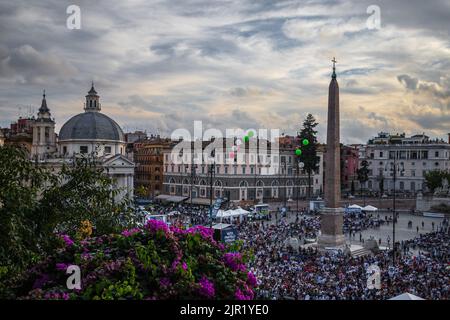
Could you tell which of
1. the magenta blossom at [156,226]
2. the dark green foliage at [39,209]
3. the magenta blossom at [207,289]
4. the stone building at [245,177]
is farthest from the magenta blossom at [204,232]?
the stone building at [245,177]

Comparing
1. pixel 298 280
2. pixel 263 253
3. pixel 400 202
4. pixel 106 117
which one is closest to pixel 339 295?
pixel 298 280

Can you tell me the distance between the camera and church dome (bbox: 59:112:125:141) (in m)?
62.9

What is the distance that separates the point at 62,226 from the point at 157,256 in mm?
6895

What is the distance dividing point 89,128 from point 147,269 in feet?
191

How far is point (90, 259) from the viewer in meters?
7.63

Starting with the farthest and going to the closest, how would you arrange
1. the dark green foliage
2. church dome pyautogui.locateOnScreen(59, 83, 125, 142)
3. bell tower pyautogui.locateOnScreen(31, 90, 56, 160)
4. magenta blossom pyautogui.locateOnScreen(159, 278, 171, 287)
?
bell tower pyautogui.locateOnScreen(31, 90, 56, 160)
church dome pyautogui.locateOnScreen(59, 83, 125, 142)
the dark green foliage
magenta blossom pyautogui.locateOnScreen(159, 278, 171, 287)

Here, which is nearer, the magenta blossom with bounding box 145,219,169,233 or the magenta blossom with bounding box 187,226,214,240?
the magenta blossom with bounding box 145,219,169,233

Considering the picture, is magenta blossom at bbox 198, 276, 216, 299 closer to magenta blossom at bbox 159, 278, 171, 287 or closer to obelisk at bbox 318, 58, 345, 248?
magenta blossom at bbox 159, 278, 171, 287

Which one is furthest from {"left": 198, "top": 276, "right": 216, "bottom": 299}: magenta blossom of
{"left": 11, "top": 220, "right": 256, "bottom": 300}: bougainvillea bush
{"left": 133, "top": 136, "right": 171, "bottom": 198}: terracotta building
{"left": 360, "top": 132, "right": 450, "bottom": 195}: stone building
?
{"left": 360, "top": 132, "right": 450, "bottom": 195}: stone building

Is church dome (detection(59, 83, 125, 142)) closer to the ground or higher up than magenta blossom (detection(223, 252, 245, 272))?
higher up

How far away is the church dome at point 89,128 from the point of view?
6291 cm

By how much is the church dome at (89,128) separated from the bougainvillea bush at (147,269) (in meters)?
56.0

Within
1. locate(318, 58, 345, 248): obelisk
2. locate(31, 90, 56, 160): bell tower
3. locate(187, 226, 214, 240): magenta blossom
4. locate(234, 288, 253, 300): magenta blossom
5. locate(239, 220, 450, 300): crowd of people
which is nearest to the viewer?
locate(234, 288, 253, 300): magenta blossom
